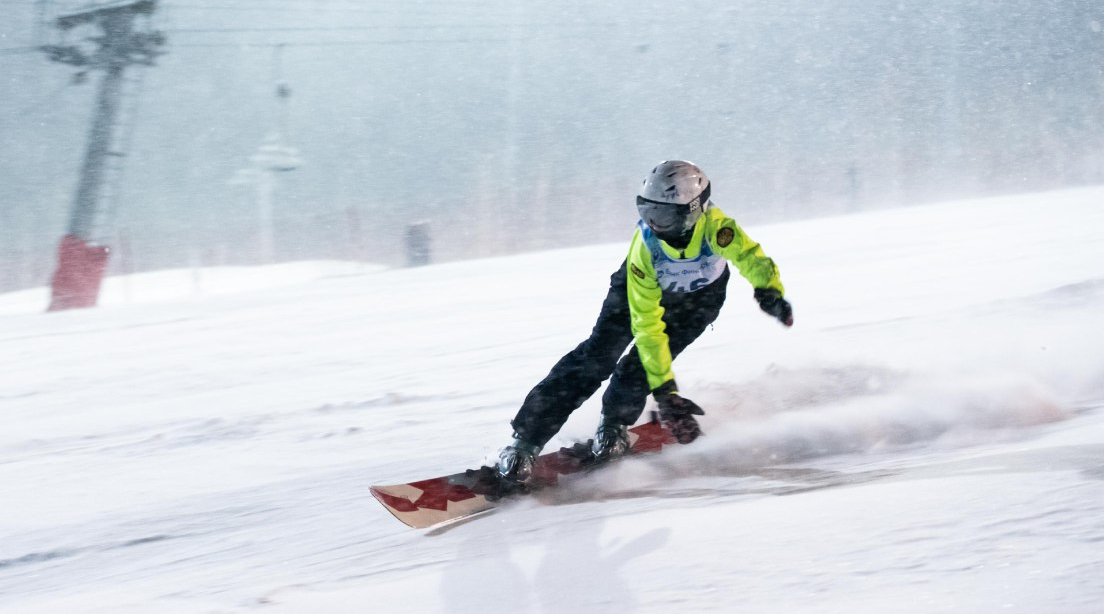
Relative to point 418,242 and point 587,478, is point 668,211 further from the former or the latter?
point 418,242

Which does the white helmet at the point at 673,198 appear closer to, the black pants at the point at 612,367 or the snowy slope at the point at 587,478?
the black pants at the point at 612,367

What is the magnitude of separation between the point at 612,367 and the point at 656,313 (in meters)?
0.48

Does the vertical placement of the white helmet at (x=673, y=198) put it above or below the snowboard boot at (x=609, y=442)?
above

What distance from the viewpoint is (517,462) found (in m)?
3.69

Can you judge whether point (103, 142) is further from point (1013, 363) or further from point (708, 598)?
point (708, 598)

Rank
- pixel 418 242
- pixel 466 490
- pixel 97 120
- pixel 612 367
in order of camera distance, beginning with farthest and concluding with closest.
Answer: pixel 418 242, pixel 97 120, pixel 612 367, pixel 466 490

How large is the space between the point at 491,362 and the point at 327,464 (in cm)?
270

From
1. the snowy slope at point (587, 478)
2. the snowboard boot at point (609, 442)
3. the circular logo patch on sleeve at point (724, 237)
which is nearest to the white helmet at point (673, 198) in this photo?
the circular logo patch on sleeve at point (724, 237)

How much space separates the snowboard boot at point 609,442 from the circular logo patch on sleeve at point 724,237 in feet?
2.98

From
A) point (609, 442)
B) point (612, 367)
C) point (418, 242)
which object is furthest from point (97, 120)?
point (609, 442)

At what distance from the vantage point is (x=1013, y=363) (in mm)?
5332

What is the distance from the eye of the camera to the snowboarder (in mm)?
3434

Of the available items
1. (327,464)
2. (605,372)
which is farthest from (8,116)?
(605,372)

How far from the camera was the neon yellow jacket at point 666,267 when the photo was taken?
11.5ft
